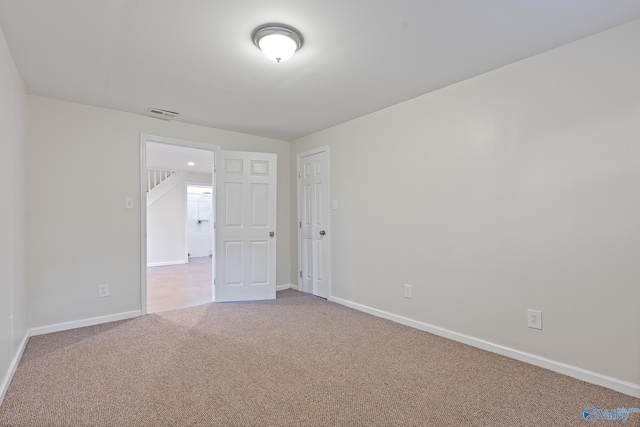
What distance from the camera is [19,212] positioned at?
2717mm

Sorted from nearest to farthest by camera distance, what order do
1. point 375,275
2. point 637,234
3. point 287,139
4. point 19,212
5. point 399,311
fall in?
point 637,234
point 19,212
point 399,311
point 375,275
point 287,139

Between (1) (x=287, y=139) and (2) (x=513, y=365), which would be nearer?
(2) (x=513, y=365)

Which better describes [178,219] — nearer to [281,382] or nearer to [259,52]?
[259,52]

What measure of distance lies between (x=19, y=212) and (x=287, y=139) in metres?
3.21

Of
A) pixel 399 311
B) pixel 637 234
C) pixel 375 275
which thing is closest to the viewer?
pixel 637 234

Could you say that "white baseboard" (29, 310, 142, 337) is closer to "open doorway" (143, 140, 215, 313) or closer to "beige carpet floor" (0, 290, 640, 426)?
"beige carpet floor" (0, 290, 640, 426)

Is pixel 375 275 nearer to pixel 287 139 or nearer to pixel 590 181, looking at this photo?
pixel 590 181

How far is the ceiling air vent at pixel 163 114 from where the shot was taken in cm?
351

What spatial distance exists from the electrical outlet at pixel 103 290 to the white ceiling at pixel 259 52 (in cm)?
191

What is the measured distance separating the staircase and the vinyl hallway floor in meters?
1.73

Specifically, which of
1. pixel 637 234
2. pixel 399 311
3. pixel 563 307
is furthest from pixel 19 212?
pixel 637 234

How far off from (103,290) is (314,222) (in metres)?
2.59

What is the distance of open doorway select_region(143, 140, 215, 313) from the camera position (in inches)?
231

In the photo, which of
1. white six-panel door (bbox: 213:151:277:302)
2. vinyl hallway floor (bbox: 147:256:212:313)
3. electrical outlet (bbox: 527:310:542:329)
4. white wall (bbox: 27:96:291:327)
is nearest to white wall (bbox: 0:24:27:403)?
white wall (bbox: 27:96:291:327)
